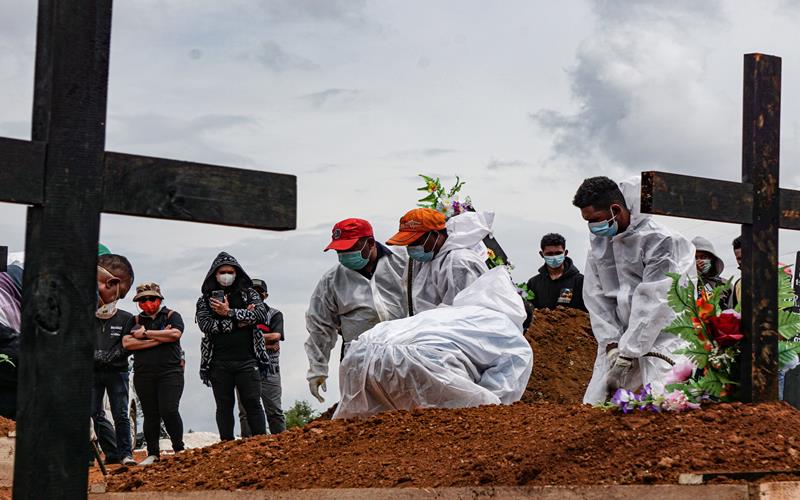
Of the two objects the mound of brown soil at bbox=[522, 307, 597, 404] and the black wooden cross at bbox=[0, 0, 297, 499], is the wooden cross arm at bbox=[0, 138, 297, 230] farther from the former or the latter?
the mound of brown soil at bbox=[522, 307, 597, 404]

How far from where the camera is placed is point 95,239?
3.81m

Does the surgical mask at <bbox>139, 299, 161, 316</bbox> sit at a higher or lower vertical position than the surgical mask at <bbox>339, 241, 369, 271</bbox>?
lower

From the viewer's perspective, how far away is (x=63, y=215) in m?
3.76

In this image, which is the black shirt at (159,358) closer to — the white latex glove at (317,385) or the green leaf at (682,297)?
the white latex glove at (317,385)

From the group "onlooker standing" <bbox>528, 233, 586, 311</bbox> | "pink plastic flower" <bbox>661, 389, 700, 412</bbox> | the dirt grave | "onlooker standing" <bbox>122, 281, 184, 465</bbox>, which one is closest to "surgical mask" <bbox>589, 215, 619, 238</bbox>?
the dirt grave

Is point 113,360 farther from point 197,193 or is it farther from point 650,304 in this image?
point 197,193

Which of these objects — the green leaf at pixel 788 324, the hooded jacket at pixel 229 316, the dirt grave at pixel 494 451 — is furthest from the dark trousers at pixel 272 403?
the green leaf at pixel 788 324

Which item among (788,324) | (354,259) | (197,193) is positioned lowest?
(788,324)

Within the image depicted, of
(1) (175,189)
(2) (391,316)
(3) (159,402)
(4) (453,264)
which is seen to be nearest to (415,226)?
(4) (453,264)

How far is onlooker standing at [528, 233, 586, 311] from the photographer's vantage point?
12.2 meters

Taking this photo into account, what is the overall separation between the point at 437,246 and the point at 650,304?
1825 mm

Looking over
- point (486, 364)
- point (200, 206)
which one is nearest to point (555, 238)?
point (486, 364)

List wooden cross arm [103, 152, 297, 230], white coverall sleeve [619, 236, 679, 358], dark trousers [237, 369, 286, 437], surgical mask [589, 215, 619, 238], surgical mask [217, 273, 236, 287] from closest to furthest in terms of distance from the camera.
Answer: wooden cross arm [103, 152, 297, 230] < white coverall sleeve [619, 236, 679, 358] < surgical mask [589, 215, 619, 238] < surgical mask [217, 273, 236, 287] < dark trousers [237, 369, 286, 437]

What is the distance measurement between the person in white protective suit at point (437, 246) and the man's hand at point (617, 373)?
Result: 1.36 metres
